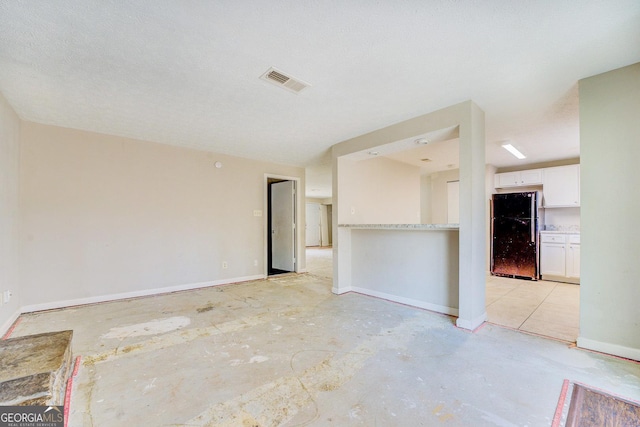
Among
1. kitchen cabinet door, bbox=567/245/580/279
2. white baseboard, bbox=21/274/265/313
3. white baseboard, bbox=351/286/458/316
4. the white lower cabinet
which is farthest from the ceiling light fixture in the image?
white baseboard, bbox=21/274/265/313

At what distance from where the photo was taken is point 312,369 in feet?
6.71

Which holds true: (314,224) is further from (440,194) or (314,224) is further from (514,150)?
(514,150)

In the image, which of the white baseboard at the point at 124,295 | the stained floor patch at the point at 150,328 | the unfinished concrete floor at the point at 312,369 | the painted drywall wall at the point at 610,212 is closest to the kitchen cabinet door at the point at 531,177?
the painted drywall wall at the point at 610,212

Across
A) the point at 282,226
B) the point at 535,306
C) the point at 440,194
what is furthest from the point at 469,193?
the point at 440,194

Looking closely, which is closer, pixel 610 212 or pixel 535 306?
pixel 610 212

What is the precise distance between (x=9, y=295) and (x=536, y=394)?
4.91 m

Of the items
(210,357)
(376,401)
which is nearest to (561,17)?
(376,401)

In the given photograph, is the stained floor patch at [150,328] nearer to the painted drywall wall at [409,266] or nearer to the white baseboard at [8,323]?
the white baseboard at [8,323]

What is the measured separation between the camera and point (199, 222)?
464 centimetres

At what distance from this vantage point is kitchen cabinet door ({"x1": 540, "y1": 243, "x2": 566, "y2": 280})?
5.05m

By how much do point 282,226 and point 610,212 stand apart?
5.14 m

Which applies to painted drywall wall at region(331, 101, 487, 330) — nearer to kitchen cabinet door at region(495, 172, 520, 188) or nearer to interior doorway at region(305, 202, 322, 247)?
kitchen cabinet door at region(495, 172, 520, 188)

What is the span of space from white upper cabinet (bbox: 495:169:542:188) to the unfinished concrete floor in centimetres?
415

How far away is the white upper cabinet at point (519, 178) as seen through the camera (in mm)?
5523
